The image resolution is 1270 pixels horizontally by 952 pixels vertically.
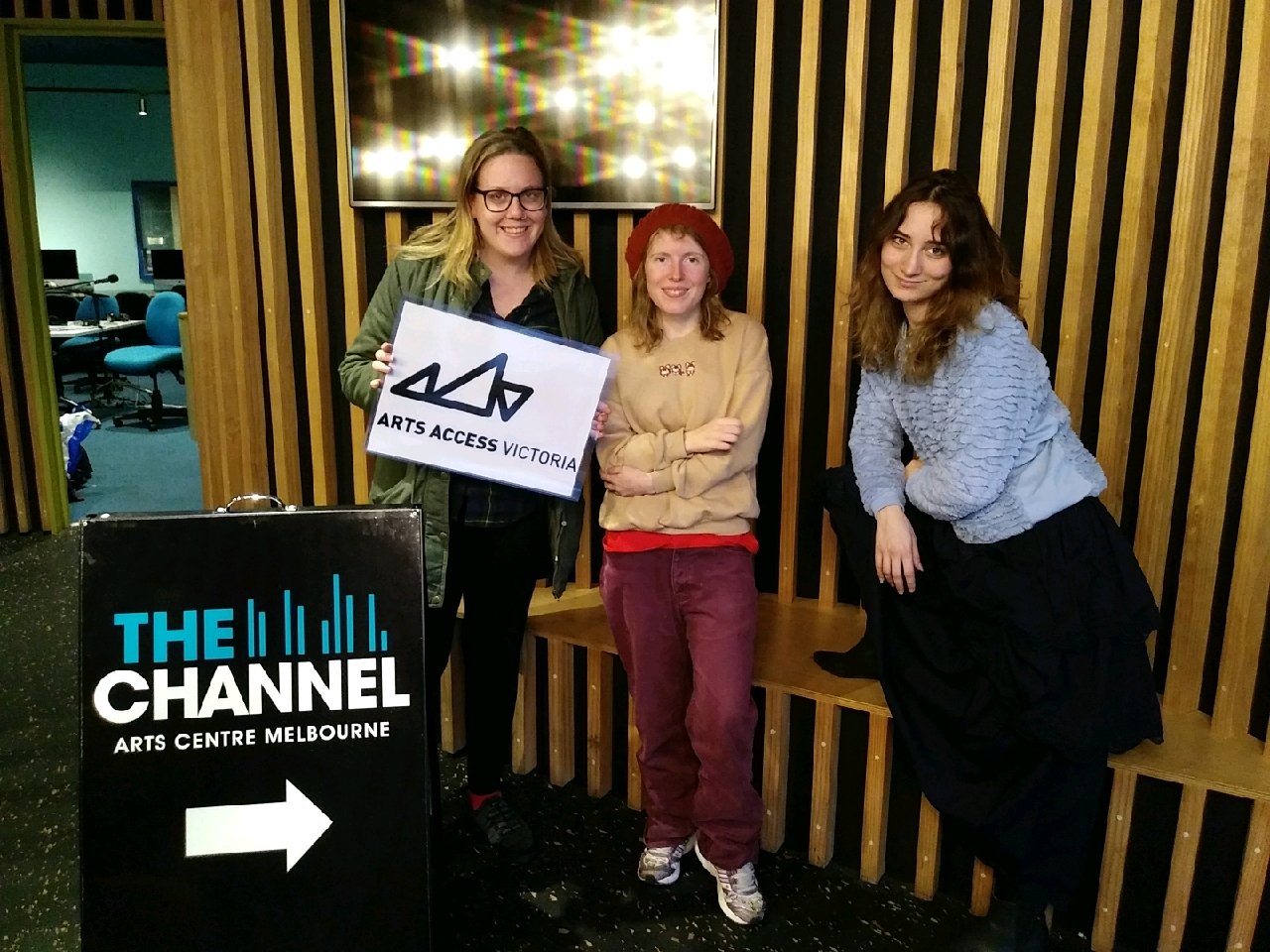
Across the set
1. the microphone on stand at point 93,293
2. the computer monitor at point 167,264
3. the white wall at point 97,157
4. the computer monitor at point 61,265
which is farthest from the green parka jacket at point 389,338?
the white wall at point 97,157

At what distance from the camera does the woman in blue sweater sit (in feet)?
6.24

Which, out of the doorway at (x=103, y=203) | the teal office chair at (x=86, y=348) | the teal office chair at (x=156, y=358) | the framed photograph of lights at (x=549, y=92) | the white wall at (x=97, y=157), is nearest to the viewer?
the framed photograph of lights at (x=549, y=92)

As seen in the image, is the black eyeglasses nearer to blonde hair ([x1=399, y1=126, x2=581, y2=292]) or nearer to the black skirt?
blonde hair ([x1=399, y1=126, x2=581, y2=292])

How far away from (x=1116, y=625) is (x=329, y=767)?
1460 mm

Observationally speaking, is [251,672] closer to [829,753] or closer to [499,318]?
[499,318]

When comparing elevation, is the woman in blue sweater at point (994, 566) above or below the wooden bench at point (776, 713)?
above

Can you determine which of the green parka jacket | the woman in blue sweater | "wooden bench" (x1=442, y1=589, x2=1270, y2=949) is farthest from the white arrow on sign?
the woman in blue sweater

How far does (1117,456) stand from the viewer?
228 centimetres

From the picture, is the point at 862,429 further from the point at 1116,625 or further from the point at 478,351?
the point at 478,351

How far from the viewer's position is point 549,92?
273cm

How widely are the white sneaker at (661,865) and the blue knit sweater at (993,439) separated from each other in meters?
0.99

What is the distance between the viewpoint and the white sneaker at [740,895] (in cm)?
221

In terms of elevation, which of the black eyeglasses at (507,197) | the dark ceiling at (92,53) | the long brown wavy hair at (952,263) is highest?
the dark ceiling at (92,53)

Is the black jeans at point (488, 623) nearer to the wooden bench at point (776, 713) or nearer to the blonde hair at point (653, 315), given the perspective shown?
the wooden bench at point (776, 713)
